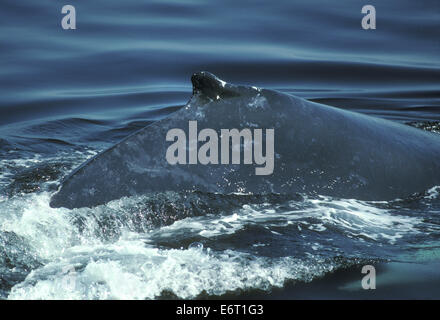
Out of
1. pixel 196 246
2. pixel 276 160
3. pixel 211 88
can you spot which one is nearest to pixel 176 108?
pixel 211 88

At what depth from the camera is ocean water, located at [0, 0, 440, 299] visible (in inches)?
166

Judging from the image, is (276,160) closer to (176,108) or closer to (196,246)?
(196,246)

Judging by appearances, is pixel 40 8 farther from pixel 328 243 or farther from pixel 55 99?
pixel 328 243

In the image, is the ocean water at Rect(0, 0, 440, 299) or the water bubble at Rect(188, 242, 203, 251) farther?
the water bubble at Rect(188, 242, 203, 251)

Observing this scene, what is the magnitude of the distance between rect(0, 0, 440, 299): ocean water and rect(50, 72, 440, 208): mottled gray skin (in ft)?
0.32

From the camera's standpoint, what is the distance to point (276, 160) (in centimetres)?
500

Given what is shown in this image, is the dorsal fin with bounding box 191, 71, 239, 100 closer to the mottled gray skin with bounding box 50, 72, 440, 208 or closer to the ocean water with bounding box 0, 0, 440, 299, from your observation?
the mottled gray skin with bounding box 50, 72, 440, 208

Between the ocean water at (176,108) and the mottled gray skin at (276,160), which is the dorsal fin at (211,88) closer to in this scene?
the mottled gray skin at (276,160)

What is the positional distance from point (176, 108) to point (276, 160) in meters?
5.50

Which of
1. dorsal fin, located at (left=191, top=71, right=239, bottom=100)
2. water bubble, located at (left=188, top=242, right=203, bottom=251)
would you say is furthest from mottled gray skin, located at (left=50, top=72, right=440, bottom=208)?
water bubble, located at (left=188, top=242, right=203, bottom=251)

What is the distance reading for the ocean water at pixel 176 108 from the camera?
4.21 metres
